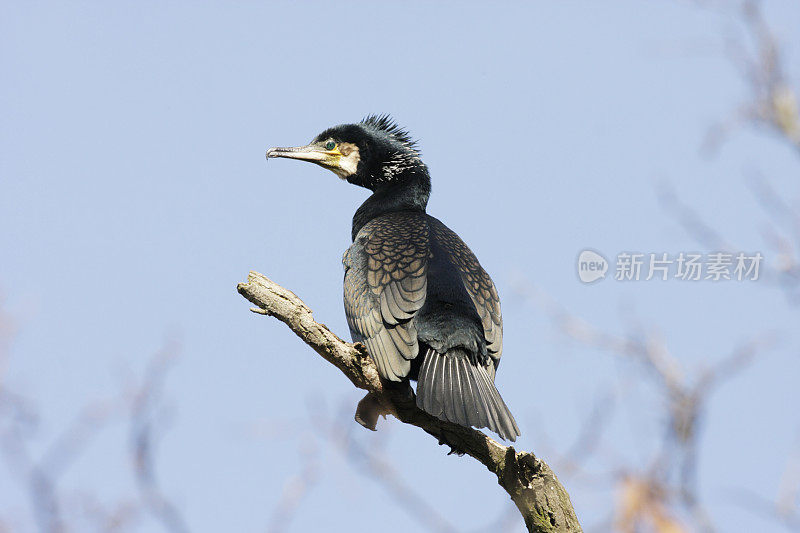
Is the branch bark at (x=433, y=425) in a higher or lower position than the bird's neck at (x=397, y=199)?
lower

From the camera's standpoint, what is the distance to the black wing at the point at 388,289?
169 inches

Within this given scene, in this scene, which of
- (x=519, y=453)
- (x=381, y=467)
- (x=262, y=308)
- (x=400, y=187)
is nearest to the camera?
(x=519, y=453)

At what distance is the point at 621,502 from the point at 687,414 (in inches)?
25.7

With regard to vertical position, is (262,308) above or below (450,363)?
below

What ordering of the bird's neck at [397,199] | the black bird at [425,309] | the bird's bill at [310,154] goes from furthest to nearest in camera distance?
1. the bird's bill at [310,154]
2. the bird's neck at [397,199]
3. the black bird at [425,309]

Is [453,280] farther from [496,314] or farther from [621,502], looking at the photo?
[621,502]

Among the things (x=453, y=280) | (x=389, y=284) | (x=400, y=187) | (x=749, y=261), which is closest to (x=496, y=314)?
(x=453, y=280)

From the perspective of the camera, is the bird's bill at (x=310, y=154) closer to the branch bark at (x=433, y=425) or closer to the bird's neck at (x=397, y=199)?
the bird's neck at (x=397, y=199)

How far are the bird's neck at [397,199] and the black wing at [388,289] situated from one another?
48 cm

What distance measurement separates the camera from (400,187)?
5988 mm

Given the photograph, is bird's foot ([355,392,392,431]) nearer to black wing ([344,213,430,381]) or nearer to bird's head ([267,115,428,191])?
black wing ([344,213,430,381])

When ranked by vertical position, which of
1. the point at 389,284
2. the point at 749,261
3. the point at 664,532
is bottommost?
the point at 664,532

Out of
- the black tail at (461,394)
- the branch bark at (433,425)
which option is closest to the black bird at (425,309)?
the black tail at (461,394)

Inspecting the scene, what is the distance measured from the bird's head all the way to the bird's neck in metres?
0.05
